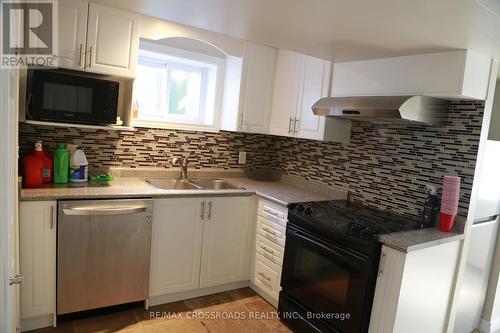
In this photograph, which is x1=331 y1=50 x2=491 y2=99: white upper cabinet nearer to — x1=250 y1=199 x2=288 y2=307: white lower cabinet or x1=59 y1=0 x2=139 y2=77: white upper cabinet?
x1=250 y1=199 x2=288 y2=307: white lower cabinet

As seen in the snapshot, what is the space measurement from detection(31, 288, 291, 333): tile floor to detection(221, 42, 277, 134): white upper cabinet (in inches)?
58.5

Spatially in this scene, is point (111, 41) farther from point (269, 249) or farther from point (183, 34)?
point (269, 249)

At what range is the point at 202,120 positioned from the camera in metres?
3.26

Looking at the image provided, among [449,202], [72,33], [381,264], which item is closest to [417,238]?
[381,264]

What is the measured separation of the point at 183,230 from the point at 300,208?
90cm

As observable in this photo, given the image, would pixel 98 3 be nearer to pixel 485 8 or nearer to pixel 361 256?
pixel 485 8

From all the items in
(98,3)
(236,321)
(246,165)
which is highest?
(98,3)

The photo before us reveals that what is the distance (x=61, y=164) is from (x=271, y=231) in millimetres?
1633

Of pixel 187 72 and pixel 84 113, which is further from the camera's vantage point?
pixel 187 72

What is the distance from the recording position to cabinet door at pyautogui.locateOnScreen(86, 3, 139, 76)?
90.0 inches

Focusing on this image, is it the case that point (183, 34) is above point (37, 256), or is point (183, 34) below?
above

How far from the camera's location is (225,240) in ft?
9.20

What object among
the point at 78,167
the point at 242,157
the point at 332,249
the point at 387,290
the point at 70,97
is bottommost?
the point at 387,290

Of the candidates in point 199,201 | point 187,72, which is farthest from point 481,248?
point 187,72
